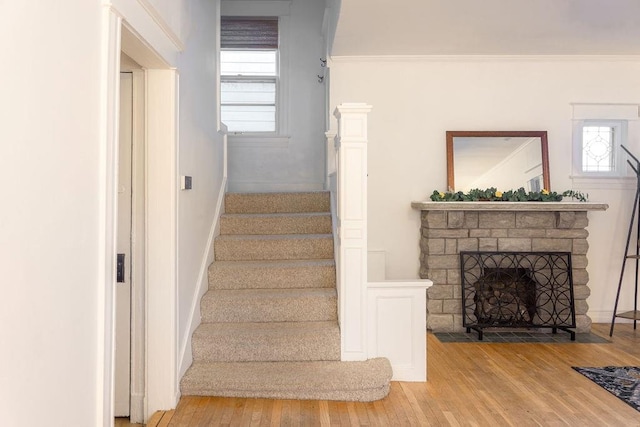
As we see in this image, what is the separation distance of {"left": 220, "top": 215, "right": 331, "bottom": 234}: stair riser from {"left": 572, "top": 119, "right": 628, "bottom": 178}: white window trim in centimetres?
269

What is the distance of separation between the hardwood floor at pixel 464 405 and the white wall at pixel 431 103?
161 cm

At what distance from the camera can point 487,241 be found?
4.65 metres

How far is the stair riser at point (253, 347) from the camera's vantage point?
3182mm

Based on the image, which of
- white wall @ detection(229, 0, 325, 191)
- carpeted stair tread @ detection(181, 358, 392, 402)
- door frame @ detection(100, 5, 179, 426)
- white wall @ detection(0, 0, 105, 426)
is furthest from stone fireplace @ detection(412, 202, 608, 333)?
white wall @ detection(0, 0, 105, 426)

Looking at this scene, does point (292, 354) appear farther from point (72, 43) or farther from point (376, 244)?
point (72, 43)

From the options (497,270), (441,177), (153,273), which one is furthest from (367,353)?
(441,177)

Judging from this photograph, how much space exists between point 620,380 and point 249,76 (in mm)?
4678

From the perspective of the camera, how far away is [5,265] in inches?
49.0

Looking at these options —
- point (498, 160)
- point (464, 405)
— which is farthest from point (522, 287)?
point (464, 405)

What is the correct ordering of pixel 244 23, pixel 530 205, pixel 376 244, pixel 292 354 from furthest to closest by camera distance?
pixel 244 23 < pixel 376 244 < pixel 530 205 < pixel 292 354

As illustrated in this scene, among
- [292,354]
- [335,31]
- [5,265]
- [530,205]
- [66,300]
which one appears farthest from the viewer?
[530,205]

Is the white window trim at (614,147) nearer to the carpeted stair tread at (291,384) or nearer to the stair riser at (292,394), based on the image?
the carpeted stair tread at (291,384)

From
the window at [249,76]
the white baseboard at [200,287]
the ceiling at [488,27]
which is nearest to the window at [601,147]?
the ceiling at [488,27]

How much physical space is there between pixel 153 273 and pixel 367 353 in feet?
4.87
